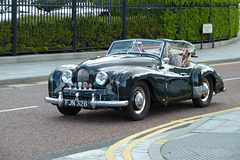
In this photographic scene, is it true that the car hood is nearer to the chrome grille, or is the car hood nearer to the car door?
the chrome grille

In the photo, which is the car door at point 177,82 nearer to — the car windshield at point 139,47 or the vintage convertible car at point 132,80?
the vintage convertible car at point 132,80

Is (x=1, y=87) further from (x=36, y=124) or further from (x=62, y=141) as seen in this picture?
(x=62, y=141)

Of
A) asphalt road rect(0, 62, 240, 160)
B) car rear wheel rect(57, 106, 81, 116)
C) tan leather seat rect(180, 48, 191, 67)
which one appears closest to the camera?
asphalt road rect(0, 62, 240, 160)

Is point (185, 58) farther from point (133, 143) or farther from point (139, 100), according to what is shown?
point (133, 143)

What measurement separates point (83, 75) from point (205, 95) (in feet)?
10.1

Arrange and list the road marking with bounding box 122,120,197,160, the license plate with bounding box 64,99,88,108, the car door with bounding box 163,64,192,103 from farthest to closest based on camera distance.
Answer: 1. the car door with bounding box 163,64,192,103
2. the license plate with bounding box 64,99,88,108
3. the road marking with bounding box 122,120,197,160

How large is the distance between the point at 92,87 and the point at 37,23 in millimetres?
11585

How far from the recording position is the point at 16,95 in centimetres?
1253

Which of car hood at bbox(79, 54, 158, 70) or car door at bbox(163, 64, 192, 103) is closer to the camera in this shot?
car hood at bbox(79, 54, 158, 70)

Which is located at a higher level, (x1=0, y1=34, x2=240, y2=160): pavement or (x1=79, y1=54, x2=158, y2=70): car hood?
(x1=79, y1=54, x2=158, y2=70): car hood

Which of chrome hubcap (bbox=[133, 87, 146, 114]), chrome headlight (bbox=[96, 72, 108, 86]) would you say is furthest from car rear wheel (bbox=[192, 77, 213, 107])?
chrome headlight (bbox=[96, 72, 108, 86])

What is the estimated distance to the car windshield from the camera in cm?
1045

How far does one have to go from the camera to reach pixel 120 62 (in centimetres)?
945

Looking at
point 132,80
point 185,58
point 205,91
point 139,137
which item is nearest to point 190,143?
point 139,137
